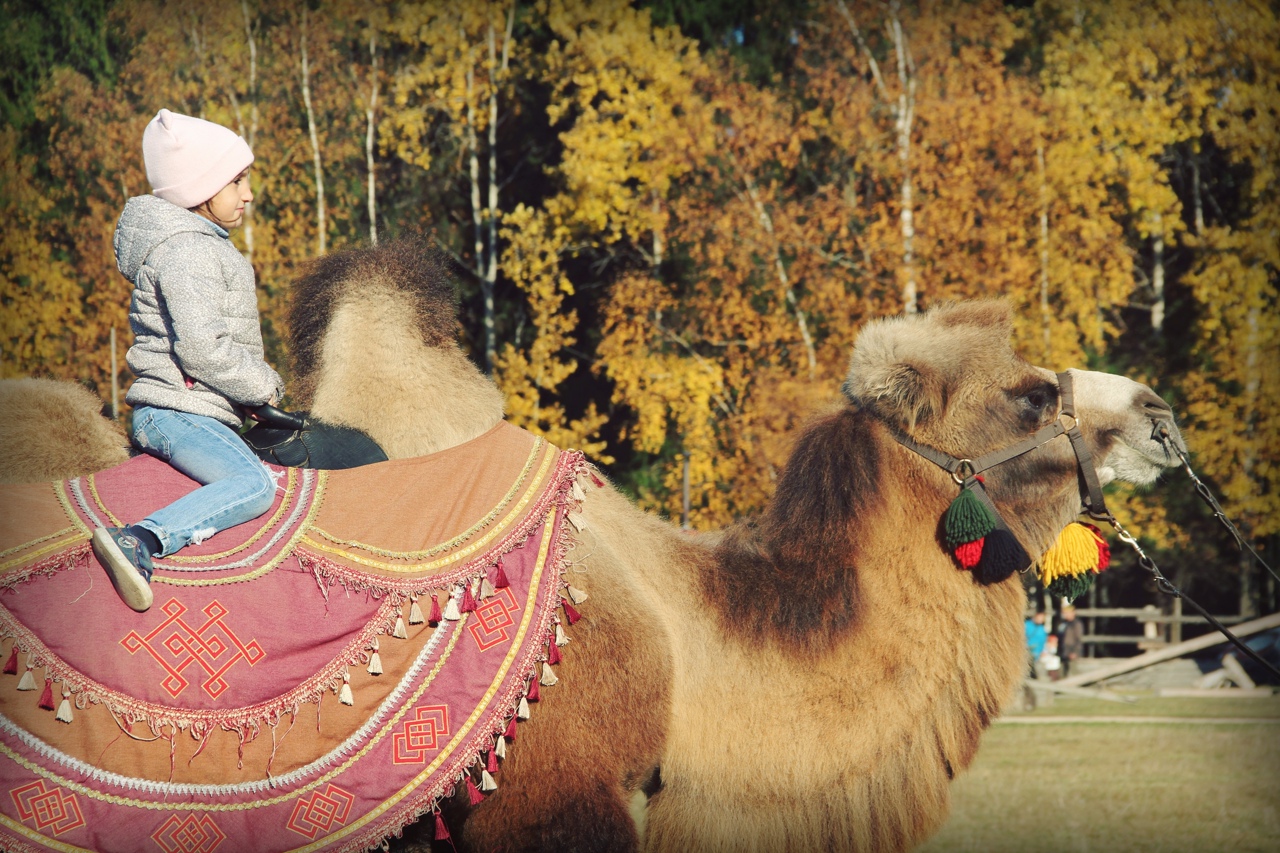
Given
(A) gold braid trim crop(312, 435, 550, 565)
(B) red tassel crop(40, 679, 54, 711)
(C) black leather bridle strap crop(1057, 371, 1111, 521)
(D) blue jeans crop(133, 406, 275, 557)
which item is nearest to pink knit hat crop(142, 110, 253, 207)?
(D) blue jeans crop(133, 406, 275, 557)

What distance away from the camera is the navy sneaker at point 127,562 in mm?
2477

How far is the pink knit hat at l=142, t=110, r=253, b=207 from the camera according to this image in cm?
288

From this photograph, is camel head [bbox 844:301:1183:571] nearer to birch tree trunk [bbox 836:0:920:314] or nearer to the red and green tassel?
the red and green tassel

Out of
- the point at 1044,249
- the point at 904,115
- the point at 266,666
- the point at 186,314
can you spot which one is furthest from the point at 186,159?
the point at 1044,249

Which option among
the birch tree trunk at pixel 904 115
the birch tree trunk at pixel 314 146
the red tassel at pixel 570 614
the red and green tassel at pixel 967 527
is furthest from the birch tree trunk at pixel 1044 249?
A: the red tassel at pixel 570 614

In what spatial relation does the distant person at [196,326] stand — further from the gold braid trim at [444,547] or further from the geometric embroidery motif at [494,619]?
the geometric embroidery motif at [494,619]

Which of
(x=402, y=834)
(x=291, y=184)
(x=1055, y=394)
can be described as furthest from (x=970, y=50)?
(x=402, y=834)

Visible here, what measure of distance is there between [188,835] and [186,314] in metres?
1.25

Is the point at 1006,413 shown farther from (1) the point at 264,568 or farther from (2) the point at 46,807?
(2) the point at 46,807

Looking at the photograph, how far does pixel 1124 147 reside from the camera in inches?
593

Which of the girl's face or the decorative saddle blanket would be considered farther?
the girl's face

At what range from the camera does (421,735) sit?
2.67 metres

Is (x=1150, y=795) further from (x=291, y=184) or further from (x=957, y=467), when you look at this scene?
(x=291, y=184)

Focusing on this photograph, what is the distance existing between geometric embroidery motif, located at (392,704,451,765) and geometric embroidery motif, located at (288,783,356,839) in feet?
0.50
